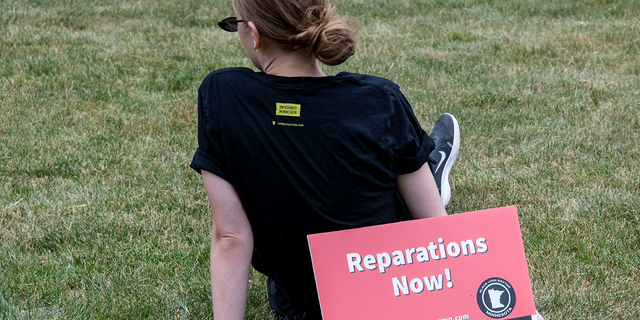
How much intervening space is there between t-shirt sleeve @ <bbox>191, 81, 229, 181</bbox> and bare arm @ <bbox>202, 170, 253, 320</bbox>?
0.03m

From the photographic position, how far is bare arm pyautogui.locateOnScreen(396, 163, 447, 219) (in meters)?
1.82

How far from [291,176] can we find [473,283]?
0.59 m

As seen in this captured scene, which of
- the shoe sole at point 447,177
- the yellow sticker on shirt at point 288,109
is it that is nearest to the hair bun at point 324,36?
the yellow sticker on shirt at point 288,109

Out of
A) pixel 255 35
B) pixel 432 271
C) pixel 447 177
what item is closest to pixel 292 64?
pixel 255 35

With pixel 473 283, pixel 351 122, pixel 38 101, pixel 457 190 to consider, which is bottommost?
pixel 38 101

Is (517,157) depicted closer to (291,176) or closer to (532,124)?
(532,124)

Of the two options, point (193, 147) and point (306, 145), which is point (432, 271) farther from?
point (193, 147)

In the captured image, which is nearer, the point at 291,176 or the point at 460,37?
the point at 291,176

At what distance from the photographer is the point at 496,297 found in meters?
1.66

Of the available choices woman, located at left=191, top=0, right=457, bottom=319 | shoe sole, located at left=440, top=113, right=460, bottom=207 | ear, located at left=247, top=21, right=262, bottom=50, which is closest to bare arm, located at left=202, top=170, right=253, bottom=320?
woman, located at left=191, top=0, right=457, bottom=319

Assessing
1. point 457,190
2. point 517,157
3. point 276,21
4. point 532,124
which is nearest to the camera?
point 276,21

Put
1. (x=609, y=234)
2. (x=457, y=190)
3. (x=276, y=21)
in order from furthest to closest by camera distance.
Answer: (x=457, y=190)
(x=609, y=234)
(x=276, y=21)

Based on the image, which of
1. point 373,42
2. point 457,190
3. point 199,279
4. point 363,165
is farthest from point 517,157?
point 373,42

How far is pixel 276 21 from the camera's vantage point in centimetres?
162
